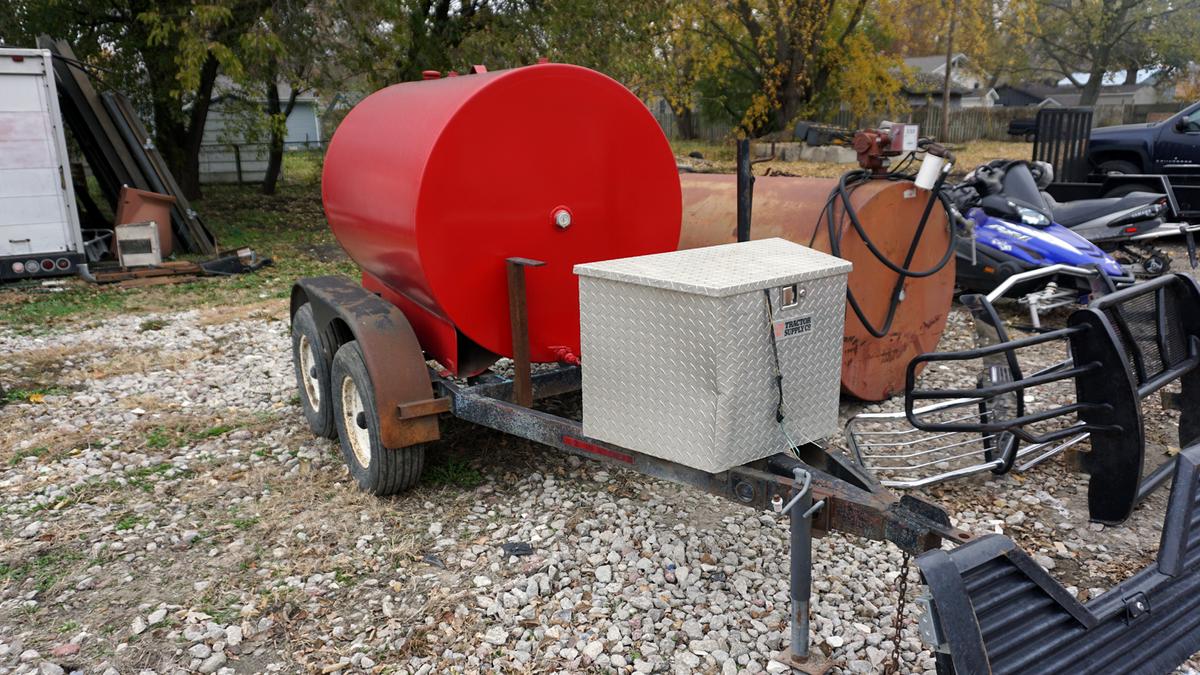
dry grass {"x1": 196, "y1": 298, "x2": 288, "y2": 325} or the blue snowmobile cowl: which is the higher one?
the blue snowmobile cowl

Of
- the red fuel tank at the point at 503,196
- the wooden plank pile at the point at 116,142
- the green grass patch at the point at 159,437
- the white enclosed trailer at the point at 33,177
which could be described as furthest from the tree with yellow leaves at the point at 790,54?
the red fuel tank at the point at 503,196

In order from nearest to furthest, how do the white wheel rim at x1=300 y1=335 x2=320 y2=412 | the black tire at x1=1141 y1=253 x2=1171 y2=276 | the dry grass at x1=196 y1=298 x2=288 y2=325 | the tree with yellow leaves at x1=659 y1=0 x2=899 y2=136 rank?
the white wheel rim at x1=300 y1=335 x2=320 y2=412 < the black tire at x1=1141 y1=253 x2=1171 y2=276 < the dry grass at x1=196 y1=298 x2=288 y2=325 < the tree with yellow leaves at x1=659 y1=0 x2=899 y2=136

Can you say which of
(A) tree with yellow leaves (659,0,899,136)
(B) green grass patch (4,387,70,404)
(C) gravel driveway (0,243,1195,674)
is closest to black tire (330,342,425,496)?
(C) gravel driveway (0,243,1195,674)

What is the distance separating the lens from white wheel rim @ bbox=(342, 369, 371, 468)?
461 centimetres

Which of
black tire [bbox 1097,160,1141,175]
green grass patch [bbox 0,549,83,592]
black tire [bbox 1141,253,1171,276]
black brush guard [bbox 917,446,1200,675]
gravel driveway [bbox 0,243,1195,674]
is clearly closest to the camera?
black brush guard [bbox 917,446,1200,675]

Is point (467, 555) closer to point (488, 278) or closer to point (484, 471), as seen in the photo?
point (484, 471)

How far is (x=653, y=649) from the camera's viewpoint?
3.23m

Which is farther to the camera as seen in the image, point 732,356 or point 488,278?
point 488,278

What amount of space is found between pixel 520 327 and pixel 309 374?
210 centimetres

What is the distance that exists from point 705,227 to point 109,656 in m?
4.28

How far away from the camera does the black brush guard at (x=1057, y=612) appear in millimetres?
2395

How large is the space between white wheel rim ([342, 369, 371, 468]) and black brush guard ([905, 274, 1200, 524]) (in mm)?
2739

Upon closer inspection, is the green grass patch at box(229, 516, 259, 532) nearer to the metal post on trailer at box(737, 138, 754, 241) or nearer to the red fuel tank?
the red fuel tank

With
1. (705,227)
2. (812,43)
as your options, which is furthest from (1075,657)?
(812,43)
